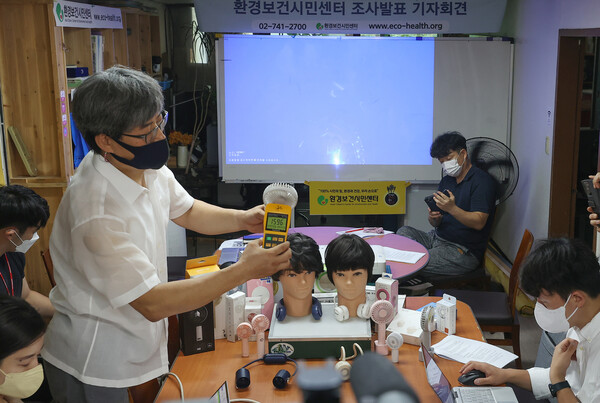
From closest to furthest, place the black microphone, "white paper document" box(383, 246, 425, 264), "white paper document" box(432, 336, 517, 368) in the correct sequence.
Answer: the black microphone, "white paper document" box(432, 336, 517, 368), "white paper document" box(383, 246, 425, 264)

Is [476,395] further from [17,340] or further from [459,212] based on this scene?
[459,212]

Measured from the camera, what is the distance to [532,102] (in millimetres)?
4820

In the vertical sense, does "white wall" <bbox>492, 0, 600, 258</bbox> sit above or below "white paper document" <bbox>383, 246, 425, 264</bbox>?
above

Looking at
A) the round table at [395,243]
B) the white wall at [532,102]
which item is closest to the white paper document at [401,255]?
the round table at [395,243]

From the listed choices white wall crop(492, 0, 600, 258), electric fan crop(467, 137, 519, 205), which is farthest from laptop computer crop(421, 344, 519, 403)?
white wall crop(492, 0, 600, 258)

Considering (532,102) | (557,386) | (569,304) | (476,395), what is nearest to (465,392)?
(476,395)

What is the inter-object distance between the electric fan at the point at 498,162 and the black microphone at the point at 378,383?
13.6ft

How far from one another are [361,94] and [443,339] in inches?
127

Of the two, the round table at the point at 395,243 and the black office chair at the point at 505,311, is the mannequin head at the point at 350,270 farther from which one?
the black office chair at the point at 505,311

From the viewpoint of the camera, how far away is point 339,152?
5348 mm

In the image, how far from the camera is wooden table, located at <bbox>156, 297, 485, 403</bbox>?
199 centimetres

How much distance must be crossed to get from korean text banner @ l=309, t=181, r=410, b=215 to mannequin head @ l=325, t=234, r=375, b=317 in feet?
9.93

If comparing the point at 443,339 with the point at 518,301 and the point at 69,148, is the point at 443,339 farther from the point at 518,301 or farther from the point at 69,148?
the point at 69,148

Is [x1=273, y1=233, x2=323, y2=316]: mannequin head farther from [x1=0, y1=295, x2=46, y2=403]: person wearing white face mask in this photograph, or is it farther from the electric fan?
the electric fan
